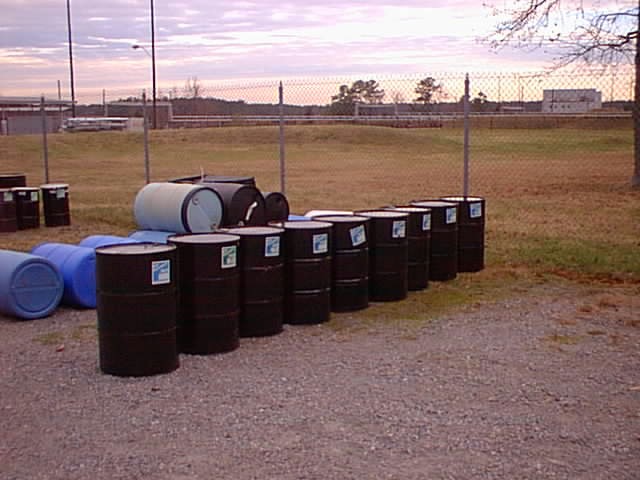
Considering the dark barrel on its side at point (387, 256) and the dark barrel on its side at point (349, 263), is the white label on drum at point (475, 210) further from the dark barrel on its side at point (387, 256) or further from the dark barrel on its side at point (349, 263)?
the dark barrel on its side at point (349, 263)

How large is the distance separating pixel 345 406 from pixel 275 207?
229 inches

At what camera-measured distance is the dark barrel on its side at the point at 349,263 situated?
329 inches

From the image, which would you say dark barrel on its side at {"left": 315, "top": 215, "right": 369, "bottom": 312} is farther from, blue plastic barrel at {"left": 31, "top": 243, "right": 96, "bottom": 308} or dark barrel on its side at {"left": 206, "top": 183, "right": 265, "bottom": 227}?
blue plastic barrel at {"left": 31, "top": 243, "right": 96, "bottom": 308}

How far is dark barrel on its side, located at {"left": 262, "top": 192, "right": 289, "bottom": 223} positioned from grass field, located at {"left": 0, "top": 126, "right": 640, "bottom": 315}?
2575mm

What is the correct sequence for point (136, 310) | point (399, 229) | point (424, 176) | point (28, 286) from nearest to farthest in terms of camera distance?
1. point (136, 310)
2. point (28, 286)
3. point (399, 229)
4. point (424, 176)

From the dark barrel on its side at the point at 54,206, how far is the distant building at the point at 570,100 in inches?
359

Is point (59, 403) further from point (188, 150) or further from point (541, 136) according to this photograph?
Answer: point (188, 150)

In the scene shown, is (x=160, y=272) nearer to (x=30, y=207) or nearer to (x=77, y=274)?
(x=77, y=274)

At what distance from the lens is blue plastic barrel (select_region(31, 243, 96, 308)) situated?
8.70 meters

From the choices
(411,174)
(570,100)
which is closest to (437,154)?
(411,174)

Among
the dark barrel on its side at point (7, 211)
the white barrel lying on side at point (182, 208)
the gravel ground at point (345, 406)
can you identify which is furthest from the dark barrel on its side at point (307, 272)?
the dark barrel on its side at point (7, 211)

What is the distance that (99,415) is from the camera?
18.5ft

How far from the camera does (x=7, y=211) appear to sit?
15.2 m

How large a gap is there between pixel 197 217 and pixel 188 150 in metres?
31.9
